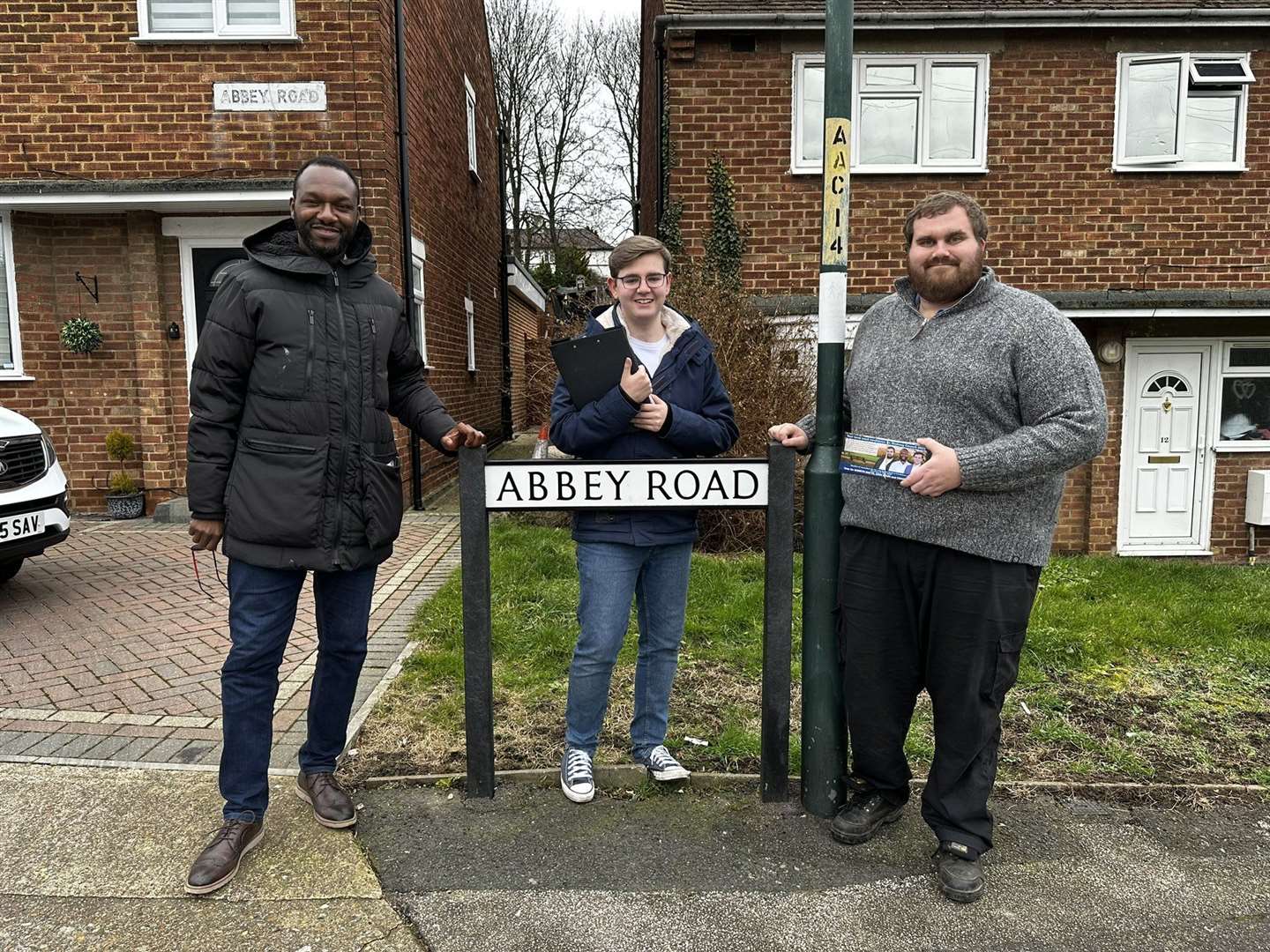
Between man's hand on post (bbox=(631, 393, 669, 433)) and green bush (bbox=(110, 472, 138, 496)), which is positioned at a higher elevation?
man's hand on post (bbox=(631, 393, 669, 433))

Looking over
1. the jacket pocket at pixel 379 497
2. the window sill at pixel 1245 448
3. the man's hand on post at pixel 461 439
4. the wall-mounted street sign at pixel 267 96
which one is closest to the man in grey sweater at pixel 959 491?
the man's hand on post at pixel 461 439

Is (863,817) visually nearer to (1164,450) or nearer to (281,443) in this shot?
(281,443)

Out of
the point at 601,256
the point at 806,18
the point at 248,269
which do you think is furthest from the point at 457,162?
the point at 601,256

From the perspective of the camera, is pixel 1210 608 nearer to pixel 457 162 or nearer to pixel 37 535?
pixel 37 535

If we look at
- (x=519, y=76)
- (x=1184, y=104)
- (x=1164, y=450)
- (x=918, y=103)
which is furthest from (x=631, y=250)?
(x=519, y=76)

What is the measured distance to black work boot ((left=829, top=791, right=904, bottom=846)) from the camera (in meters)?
3.07

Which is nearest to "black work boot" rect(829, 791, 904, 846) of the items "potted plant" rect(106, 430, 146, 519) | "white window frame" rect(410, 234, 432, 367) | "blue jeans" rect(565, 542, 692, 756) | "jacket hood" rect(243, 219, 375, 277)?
"blue jeans" rect(565, 542, 692, 756)

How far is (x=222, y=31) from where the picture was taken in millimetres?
8703

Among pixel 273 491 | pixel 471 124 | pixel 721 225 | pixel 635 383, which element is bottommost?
pixel 273 491

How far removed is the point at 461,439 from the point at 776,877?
5.59ft

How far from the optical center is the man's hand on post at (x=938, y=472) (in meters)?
2.59

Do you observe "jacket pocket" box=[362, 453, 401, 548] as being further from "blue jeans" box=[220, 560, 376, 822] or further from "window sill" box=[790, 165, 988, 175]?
"window sill" box=[790, 165, 988, 175]

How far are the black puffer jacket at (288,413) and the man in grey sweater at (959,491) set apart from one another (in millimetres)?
1567

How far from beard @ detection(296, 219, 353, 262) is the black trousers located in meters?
1.84
